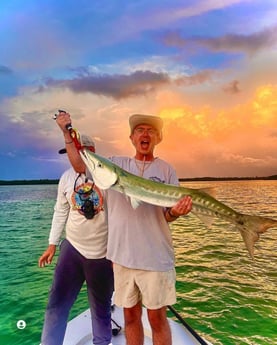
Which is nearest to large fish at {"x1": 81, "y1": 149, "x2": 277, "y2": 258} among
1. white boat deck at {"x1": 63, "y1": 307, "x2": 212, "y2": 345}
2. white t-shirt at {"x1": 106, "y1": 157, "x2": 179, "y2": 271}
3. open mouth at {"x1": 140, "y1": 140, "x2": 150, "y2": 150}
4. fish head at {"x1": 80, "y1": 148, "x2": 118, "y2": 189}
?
fish head at {"x1": 80, "y1": 148, "x2": 118, "y2": 189}

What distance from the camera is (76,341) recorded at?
2713 millimetres

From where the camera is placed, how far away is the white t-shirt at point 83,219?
2367mm

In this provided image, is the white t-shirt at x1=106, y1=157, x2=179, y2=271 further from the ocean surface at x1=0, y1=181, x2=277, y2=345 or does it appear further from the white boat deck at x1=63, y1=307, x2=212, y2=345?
the white boat deck at x1=63, y1=307, x2=212, y2=345

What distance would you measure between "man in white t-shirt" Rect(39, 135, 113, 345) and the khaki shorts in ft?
0.93

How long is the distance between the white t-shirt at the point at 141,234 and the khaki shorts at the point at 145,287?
6 cm

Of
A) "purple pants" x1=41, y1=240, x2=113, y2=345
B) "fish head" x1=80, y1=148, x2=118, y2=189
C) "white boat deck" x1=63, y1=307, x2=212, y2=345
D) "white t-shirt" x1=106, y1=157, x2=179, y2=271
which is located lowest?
"white boat deck" x1=63, y1=307, x2=212, y2=345

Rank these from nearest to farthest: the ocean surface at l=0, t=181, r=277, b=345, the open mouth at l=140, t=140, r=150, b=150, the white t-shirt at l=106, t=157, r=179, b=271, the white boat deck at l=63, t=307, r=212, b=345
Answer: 1. the white t-shirt at l=106, t=157, r=179, b=271
2. the open mouth at l=140, t=140, r=150, b=150
3. the white boat deck at l=63, t=307, r=212, b=345
4. the ocean surface at l=0, t=181, r=277, b=345

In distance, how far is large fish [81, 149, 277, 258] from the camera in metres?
1.91

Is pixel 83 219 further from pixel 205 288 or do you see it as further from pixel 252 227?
pixel 205 288

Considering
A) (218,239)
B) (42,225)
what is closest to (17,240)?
(42,225)

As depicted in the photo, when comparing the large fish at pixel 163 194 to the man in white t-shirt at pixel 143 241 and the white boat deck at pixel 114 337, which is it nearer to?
the man in white t-shirt at pixel 143 241

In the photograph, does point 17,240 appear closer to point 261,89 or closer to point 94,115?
point 94,115

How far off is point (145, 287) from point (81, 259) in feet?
1.89

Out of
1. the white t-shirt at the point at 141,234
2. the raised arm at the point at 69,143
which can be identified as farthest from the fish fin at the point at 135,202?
the raised arm at the point at 69,143
